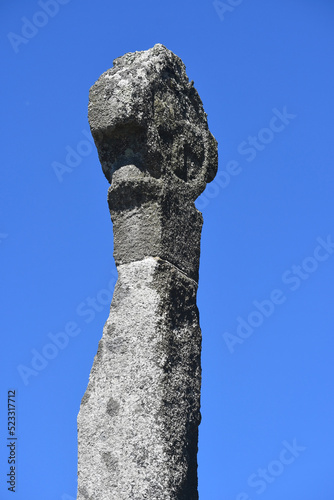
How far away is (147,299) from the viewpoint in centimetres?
533

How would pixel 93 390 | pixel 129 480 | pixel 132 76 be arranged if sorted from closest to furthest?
pixel 129 480
pixel 93 390
pixel 132 76

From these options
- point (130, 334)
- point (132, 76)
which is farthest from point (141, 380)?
point (132, 76)

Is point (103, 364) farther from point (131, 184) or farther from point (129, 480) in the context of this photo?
point (131, 184)

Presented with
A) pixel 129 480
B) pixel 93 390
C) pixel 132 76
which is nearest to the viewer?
pixel 129 480

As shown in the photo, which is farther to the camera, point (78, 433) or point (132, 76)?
point (132, 76)

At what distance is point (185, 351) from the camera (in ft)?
18.0

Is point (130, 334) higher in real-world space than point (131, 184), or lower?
lower

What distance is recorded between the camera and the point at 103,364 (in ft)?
17.5

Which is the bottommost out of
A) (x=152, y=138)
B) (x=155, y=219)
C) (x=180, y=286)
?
(x=180, y=286)

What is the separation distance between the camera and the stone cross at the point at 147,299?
5055mm

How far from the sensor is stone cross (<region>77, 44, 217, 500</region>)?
5055 millimetres

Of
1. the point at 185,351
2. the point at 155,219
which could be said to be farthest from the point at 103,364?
the point at 155,219

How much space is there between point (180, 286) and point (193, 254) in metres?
0.43

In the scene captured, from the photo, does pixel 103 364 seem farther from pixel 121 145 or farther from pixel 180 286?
pixel 121 145
